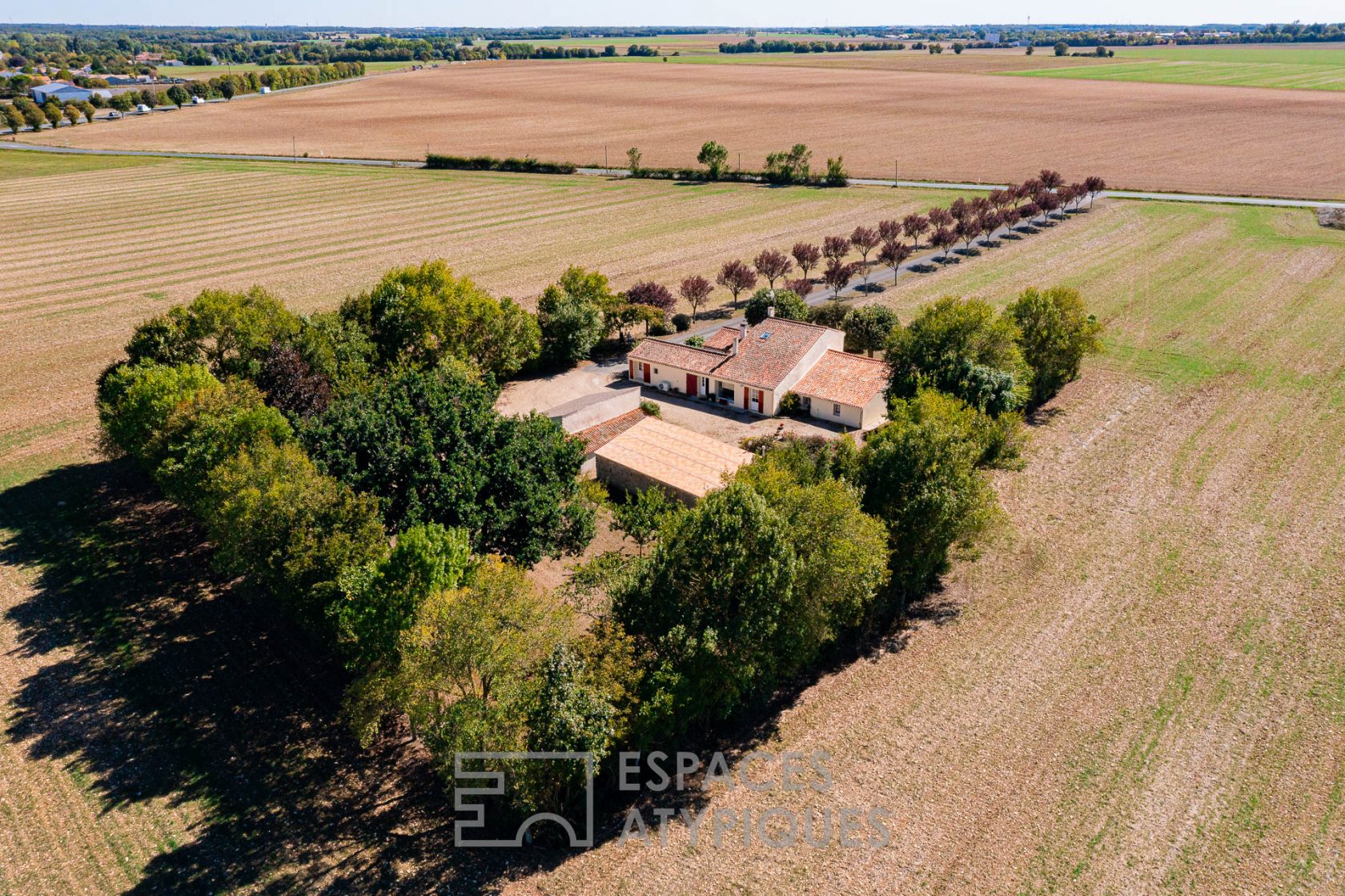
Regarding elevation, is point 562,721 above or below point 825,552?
below

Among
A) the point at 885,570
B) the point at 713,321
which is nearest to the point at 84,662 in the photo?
the point at 885,570

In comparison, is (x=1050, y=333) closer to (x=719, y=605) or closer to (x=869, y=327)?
(x=869, y=327)

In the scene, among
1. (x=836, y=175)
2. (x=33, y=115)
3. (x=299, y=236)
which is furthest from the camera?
(x=33, y=115)

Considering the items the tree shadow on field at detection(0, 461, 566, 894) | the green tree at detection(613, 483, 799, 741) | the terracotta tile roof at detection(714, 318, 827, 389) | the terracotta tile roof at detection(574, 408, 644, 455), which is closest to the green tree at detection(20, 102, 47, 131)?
the tree shadow on field at detection(0, 461, 566, 894)

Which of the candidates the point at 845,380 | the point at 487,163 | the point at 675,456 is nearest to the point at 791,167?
the point at 487,163

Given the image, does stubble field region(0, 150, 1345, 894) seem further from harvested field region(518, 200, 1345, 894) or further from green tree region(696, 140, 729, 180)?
green tree region(696, 140, 729, 180)

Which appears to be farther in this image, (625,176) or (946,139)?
(946,139)
